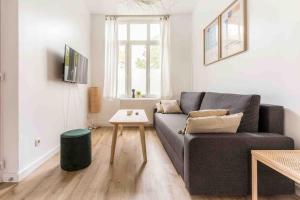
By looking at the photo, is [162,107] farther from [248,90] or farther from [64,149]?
[64,149]

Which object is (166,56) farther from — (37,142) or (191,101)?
(37,142)

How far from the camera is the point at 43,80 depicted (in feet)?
8.34

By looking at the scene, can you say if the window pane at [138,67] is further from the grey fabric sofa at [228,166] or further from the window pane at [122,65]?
the grey fabric sofa at [228,166]

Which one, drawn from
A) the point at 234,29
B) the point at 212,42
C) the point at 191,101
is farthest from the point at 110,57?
the point at 234,29

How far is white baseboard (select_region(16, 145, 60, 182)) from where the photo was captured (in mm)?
2031

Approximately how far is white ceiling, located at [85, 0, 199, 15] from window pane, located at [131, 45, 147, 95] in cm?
Result: 93

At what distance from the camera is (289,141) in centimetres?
161

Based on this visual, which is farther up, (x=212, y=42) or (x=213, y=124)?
(x=212, y=42)

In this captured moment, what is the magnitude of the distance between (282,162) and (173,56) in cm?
417

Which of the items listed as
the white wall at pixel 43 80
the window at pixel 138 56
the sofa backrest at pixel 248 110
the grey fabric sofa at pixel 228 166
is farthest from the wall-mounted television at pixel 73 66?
the sofa backrest at pixel 248 110

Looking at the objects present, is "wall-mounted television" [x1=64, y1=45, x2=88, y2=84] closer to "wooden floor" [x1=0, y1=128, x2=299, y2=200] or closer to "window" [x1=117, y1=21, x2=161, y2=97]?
"wooden floor" [x1=0, y1=128, x2=299, y2=200]

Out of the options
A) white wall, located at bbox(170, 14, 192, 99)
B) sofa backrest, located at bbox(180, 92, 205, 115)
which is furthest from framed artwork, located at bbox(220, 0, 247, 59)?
white wall, located at bbox(170, 14, 192, 99)

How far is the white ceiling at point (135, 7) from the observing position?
14.2ft

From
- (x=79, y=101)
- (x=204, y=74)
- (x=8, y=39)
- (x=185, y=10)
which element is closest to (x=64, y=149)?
(x=8, y=39)
